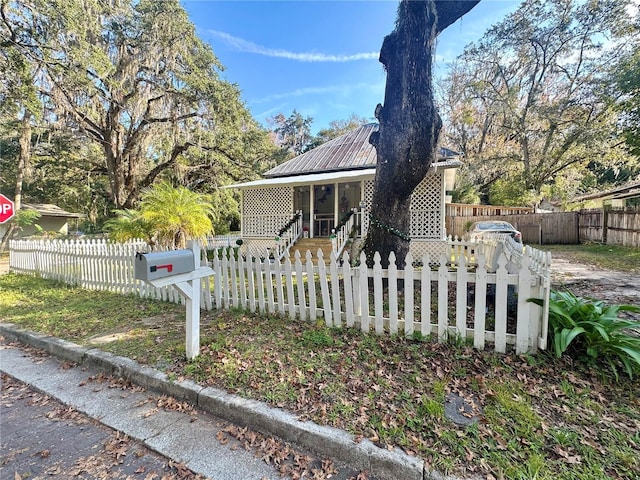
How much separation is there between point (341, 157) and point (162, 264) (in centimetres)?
1115

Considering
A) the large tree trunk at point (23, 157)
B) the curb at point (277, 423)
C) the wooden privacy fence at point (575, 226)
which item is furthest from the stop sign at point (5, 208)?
the wooden privacy fence at point (575, 226)

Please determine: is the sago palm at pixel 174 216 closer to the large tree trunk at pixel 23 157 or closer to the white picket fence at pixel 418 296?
the white picket fence at pixel 418 296

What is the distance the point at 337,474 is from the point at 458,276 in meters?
2.08

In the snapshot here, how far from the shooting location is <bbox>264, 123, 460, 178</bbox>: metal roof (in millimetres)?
11961

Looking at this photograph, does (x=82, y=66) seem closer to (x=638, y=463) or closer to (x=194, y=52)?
(x=194, y=52)

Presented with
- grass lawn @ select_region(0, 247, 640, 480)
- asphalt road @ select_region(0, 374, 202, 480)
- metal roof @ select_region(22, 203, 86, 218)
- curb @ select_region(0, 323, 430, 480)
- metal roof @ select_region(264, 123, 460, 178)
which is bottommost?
asphalt road @ select_region(0, 374, 202, 480)

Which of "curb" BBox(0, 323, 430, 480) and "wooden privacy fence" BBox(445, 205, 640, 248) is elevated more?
"wooden privacy fence" BBox(445, 205, 640, 248)

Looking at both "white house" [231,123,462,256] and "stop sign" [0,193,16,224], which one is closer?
"stop sign" [0,193,16,224]

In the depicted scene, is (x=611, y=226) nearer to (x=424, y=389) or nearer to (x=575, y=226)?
(x=575, y=226)

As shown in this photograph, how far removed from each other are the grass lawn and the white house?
6415 mm

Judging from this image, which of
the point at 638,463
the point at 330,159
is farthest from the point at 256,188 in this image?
the point at 638,463

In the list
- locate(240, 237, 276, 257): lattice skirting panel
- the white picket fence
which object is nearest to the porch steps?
locate(240, 237, 276, 257): lattice skirting panel

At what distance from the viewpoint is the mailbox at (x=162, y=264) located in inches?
96.5

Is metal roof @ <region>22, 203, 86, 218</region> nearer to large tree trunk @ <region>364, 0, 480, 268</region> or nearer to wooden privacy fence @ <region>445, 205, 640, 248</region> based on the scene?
large tree trunk @ <region>364, 0, 480, 268</region>
